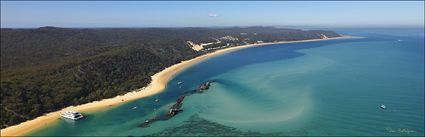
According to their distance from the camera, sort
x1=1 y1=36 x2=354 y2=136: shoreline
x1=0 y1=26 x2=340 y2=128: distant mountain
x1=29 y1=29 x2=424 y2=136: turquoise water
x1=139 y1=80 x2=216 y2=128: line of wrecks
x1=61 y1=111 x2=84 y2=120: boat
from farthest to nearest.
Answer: x1=0 y1=26 x2=340 y2=128: distant mountain < x1=61 y1=111 x2=84 y2=120: boat < x1=139 y1=80 x2=216 y2=128: line of wrecks < x1=1 y1=36 x2=354 y2=136: shoreline < x1=29 y1=29 x2=424 y2=136: turquoise water

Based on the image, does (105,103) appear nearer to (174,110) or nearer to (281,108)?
(174,110)

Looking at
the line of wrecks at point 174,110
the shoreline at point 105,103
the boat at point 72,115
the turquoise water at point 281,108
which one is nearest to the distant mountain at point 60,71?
the shoreline at point 105,103

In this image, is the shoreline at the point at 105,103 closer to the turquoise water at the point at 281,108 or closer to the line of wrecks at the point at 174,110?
the turquoise water at the point at 281,108

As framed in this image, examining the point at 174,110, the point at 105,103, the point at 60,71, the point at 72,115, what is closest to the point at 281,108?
the point at 174,110

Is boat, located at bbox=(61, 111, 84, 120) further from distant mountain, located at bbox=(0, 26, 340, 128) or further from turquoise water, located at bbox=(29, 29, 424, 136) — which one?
distant mountain, located at bbox=(0, 26, 340, 128)

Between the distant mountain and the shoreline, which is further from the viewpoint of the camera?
the distant mountain

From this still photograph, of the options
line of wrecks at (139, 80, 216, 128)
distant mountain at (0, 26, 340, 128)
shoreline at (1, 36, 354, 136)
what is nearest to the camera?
shoreline at (1, 36, 354, 136)

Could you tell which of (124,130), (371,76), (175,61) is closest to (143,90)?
(124,130)

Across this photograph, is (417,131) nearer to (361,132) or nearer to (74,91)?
(361,132)

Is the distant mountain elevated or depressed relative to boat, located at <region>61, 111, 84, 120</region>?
elevated

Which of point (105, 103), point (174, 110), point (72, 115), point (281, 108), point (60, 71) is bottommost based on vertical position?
point (72, 115)

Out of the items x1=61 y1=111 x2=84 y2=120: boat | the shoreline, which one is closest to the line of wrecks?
the shoreline
